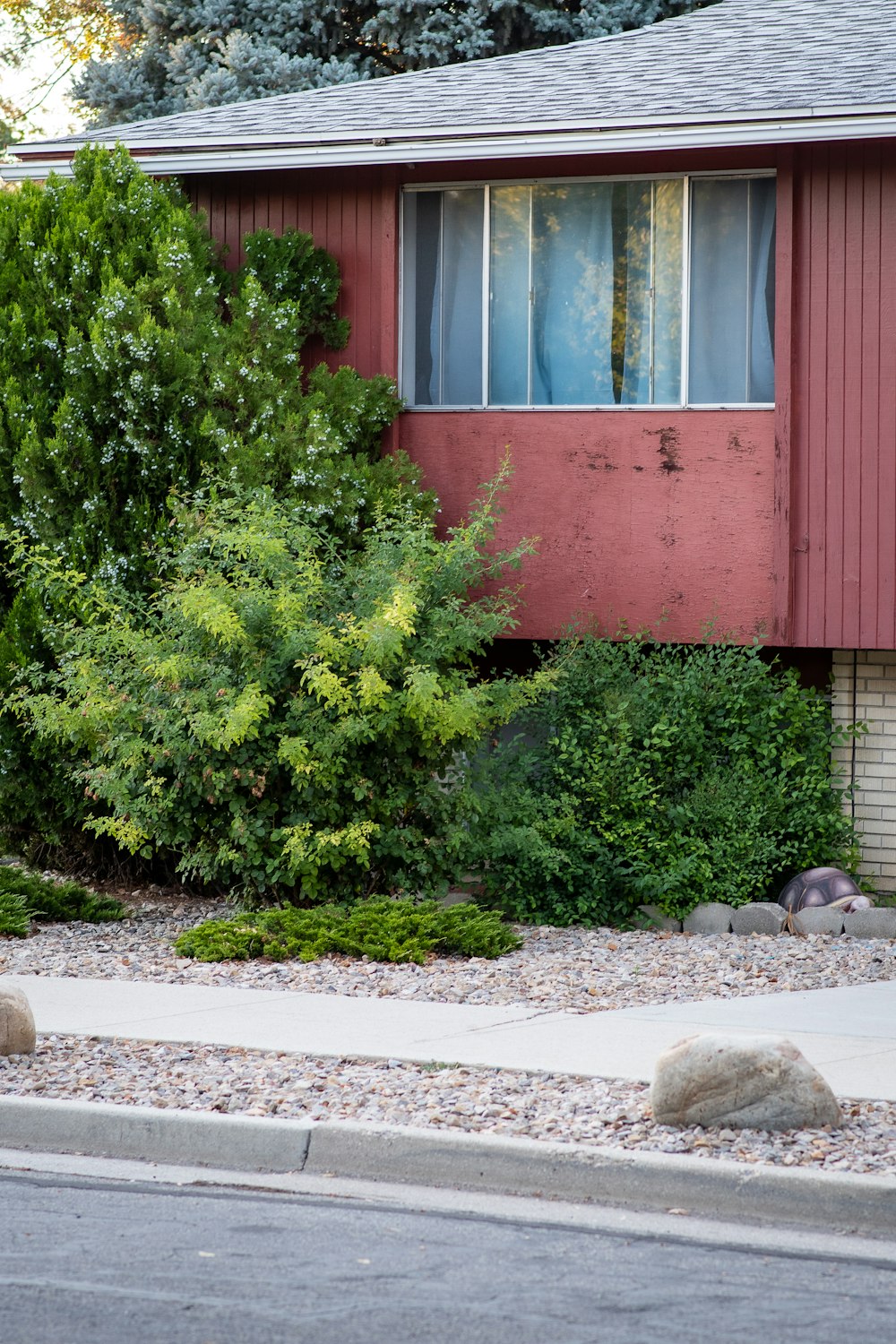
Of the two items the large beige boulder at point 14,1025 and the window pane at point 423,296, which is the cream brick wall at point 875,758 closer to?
the window pane at point 423,296

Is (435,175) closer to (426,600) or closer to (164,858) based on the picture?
(426,600)

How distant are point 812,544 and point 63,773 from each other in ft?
16.9

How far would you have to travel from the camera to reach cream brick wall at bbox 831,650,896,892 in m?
11.8

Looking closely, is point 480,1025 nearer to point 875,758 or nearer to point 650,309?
point 875,758

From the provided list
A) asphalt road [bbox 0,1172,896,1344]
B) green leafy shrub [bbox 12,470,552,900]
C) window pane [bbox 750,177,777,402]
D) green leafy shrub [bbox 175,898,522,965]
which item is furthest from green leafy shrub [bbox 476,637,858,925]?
asphalt road [bbox 0,1172,896,1344]

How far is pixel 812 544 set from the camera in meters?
11.5

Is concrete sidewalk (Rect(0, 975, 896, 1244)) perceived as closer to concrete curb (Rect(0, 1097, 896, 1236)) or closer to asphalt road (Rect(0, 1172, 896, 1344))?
concrete curb (Rect(0, 1097, 896, 1236))

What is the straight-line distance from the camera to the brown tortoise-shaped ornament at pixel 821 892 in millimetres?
10875

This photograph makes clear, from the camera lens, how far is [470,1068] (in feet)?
21.9

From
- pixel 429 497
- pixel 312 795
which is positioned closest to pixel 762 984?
pixel 312 795

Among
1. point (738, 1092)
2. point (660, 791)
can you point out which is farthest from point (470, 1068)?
point (660, 791)

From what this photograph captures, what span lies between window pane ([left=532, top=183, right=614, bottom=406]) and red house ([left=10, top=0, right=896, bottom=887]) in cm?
1

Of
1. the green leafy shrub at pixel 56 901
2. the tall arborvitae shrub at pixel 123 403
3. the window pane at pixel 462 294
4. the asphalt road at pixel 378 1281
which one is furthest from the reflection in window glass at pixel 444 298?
the asphalt road at pixel 378 1281

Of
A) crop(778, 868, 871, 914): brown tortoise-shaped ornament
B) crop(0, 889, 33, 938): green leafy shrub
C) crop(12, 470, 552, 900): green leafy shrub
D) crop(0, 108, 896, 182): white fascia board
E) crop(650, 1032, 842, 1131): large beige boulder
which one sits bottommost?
crop(778, 868, 871, 914): brown tortoise-shaped ornament
